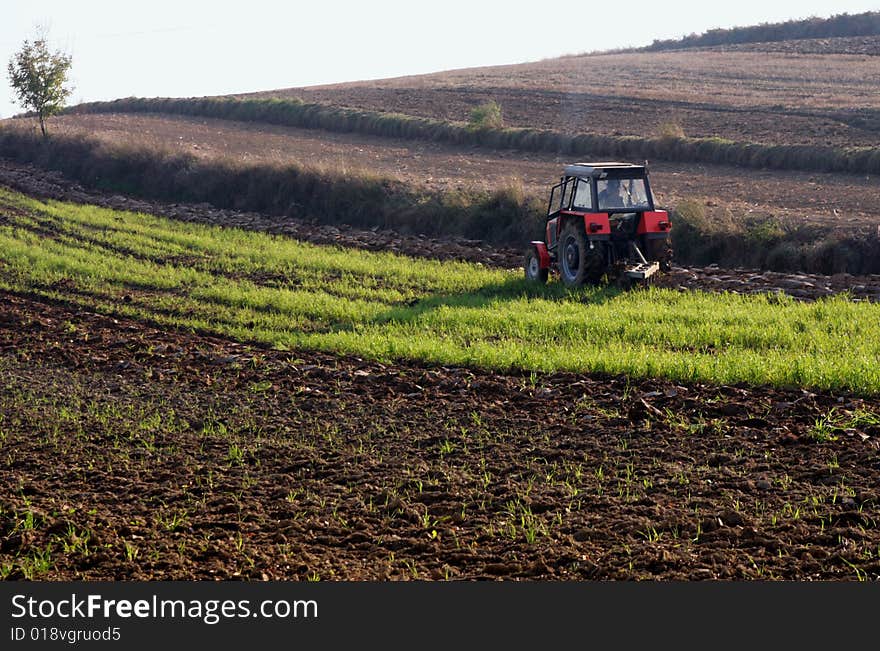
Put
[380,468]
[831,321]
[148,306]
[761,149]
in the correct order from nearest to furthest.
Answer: [380,468]
[831,321]
[148,306]
[761,149]

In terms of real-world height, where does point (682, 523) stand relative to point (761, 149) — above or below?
below

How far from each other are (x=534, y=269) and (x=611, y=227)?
5.67 feet

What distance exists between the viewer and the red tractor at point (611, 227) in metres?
15.4

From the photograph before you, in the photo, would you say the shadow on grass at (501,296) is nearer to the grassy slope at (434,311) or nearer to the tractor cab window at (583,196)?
the grassy slope at (434,311)

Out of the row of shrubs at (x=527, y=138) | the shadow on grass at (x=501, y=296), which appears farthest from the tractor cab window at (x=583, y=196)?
the row of shrubs at (x=527, y=138)

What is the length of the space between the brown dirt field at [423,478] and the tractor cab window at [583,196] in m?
5.14

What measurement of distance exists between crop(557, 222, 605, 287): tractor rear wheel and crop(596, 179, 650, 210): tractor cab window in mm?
591

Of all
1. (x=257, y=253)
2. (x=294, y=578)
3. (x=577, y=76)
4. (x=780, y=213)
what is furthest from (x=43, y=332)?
(x=577, y=76)

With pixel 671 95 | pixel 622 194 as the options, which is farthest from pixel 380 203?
pixel 671 95

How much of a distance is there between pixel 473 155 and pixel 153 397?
74.3ft

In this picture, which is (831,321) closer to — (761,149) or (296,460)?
(296,460)

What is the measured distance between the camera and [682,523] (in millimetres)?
7039

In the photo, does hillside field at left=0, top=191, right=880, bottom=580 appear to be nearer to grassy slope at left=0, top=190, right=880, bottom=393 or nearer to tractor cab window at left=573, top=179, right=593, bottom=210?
grassy slope at left=0, top=190, right=880, bottom=393

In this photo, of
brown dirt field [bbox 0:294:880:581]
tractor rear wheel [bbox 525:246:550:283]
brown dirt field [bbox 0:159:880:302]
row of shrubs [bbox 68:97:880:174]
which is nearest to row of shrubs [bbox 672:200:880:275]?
brown dirt field [bbox 0:159:880:302]
